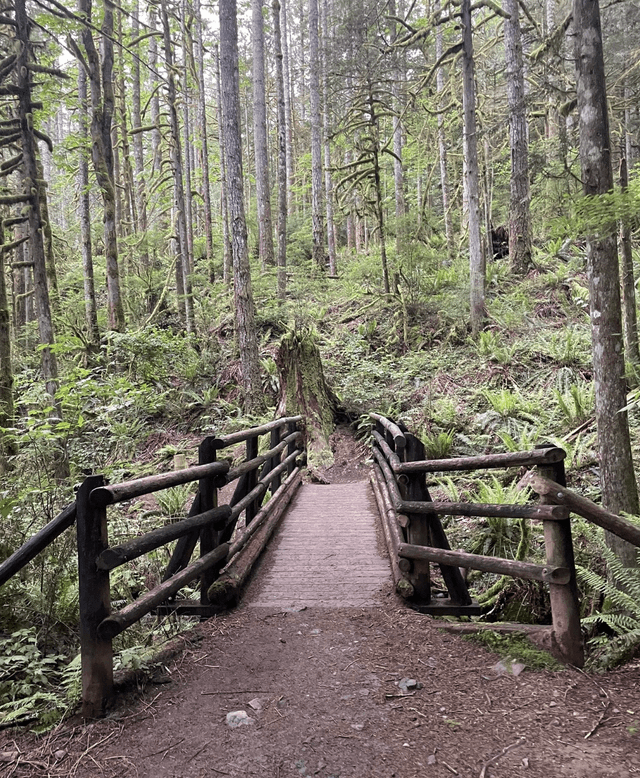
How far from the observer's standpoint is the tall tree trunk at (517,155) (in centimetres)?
1423

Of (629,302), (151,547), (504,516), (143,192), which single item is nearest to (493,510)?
(504,516)

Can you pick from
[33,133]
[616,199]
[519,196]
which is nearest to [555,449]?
[616,199]

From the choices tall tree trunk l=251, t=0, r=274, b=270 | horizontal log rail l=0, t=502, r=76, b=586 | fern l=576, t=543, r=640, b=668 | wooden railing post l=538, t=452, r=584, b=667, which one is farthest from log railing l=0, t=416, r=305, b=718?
tall tree trunk l=251, t=0, r=274, b=270

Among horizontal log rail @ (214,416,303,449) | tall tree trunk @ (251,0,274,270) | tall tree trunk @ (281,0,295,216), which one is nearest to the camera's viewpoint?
horizontal log rail @ (214,416,303,449)

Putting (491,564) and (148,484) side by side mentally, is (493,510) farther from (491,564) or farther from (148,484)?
(148,484)

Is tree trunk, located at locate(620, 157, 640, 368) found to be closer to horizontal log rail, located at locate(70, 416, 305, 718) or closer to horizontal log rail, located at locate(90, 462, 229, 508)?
horizontal log rail, located at locate(70, 416, 305, 718)

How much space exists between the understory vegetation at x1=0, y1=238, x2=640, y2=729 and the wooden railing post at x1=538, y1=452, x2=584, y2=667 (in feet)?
1.29

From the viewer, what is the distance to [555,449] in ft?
11.5

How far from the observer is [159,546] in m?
3.68

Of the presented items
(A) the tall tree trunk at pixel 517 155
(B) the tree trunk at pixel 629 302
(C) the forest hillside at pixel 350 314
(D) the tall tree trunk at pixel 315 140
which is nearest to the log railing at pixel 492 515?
(C) the forest hillside at pixel 350 314

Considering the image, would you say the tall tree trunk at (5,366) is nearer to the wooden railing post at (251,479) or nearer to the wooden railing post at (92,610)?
the wooden railing post at (251,479)

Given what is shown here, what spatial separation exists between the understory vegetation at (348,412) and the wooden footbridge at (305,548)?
0.44m

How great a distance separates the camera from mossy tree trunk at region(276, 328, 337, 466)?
1171 centimetres

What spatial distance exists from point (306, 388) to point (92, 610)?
9.22 metres
